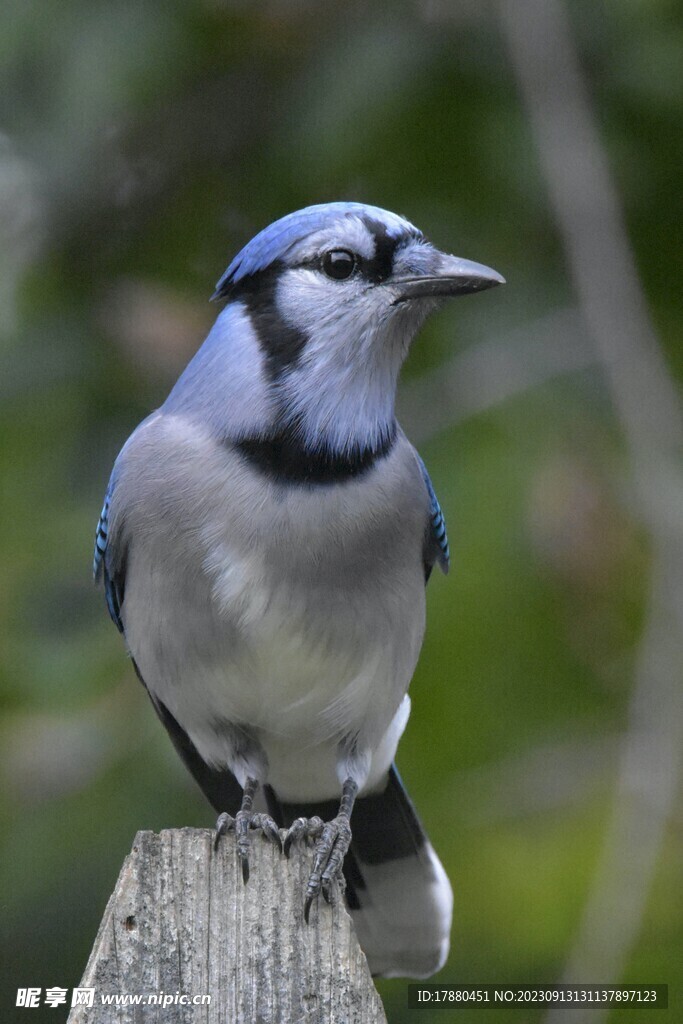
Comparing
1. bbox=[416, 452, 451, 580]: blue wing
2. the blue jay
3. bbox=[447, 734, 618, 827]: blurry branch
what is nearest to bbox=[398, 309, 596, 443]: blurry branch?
bbox=[416, 452, 451, 580]: blue wing

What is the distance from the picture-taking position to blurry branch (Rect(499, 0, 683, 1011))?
3.19 meters

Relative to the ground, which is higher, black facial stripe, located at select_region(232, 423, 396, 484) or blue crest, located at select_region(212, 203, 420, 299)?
blue crest, located at select_region(212, 203, 420, 299)

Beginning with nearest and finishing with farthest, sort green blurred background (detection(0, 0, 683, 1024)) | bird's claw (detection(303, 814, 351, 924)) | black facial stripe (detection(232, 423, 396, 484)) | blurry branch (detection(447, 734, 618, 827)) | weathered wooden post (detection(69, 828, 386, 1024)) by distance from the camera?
weathered wooden post (detection(69, 828, 386, 1024)) < bird's claw (detection(303, 814, 351, 924)) < black facial stripe (detection(232, 423, 396, 484)) < green blurred background (detection(0, 0, 683, 1024)) < blurry branch (detection(447, 734, 618, 827))

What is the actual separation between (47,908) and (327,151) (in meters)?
1.91

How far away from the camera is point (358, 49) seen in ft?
11.5

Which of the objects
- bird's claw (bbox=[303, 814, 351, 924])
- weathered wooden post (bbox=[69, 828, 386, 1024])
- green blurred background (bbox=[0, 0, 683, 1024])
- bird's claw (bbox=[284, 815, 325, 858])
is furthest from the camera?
green blurred background (bbox=[0, 0, 683, 1024])

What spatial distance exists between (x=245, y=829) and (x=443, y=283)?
111 cm

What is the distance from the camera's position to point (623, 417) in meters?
3.31

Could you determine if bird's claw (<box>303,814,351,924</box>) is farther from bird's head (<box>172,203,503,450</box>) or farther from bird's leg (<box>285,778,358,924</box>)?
bird's head (<box>172,203,503,450</box>)

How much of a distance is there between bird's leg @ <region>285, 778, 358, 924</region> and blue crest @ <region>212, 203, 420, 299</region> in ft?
3.42

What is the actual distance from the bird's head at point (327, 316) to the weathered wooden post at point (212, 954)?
100 centimetres

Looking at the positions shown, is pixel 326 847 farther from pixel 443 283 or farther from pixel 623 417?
pixel 623 417

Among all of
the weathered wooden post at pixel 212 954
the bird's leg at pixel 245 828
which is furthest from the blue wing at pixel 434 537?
the weathered wooden post at pixel 212 954

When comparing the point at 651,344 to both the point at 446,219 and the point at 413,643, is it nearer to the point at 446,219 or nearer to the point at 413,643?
the point at 446,219
